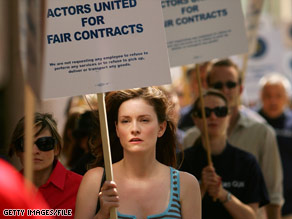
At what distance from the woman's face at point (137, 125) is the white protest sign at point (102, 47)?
0.12 meters

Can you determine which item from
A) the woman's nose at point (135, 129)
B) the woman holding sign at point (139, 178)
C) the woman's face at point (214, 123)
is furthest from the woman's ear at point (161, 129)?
the woman's face at point (214, 123)

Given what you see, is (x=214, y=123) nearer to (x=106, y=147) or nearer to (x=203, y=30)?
(x=203, y=30)

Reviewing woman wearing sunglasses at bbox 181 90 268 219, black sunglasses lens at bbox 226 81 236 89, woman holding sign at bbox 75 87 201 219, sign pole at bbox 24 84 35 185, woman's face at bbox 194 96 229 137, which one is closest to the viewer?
sign pole at bbox 24 84 35 185

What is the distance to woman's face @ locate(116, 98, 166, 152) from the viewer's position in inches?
146

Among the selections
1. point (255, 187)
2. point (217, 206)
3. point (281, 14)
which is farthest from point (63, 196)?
point (281, 14)

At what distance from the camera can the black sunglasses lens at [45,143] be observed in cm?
391

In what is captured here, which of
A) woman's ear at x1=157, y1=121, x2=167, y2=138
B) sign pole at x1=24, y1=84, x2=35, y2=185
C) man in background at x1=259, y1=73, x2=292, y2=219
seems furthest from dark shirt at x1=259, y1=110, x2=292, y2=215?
sign pole at x1=24, y1=84, x2=35, y2=185

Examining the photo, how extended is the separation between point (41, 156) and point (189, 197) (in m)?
0.83

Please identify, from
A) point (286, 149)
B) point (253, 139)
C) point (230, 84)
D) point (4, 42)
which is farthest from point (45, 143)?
point (4, 42)

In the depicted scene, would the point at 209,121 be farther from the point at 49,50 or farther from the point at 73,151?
the point at 49,50

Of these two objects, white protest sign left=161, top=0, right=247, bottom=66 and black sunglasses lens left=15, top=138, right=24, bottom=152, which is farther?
white protest sign left=161, top=0, right=247, bottom=66

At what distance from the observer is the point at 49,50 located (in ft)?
12.4

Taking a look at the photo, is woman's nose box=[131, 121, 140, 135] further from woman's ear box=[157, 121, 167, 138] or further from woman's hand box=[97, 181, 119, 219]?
woman's hand box=[97, 181, 119, 219]

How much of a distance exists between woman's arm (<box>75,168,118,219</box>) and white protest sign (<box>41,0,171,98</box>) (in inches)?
17.5
